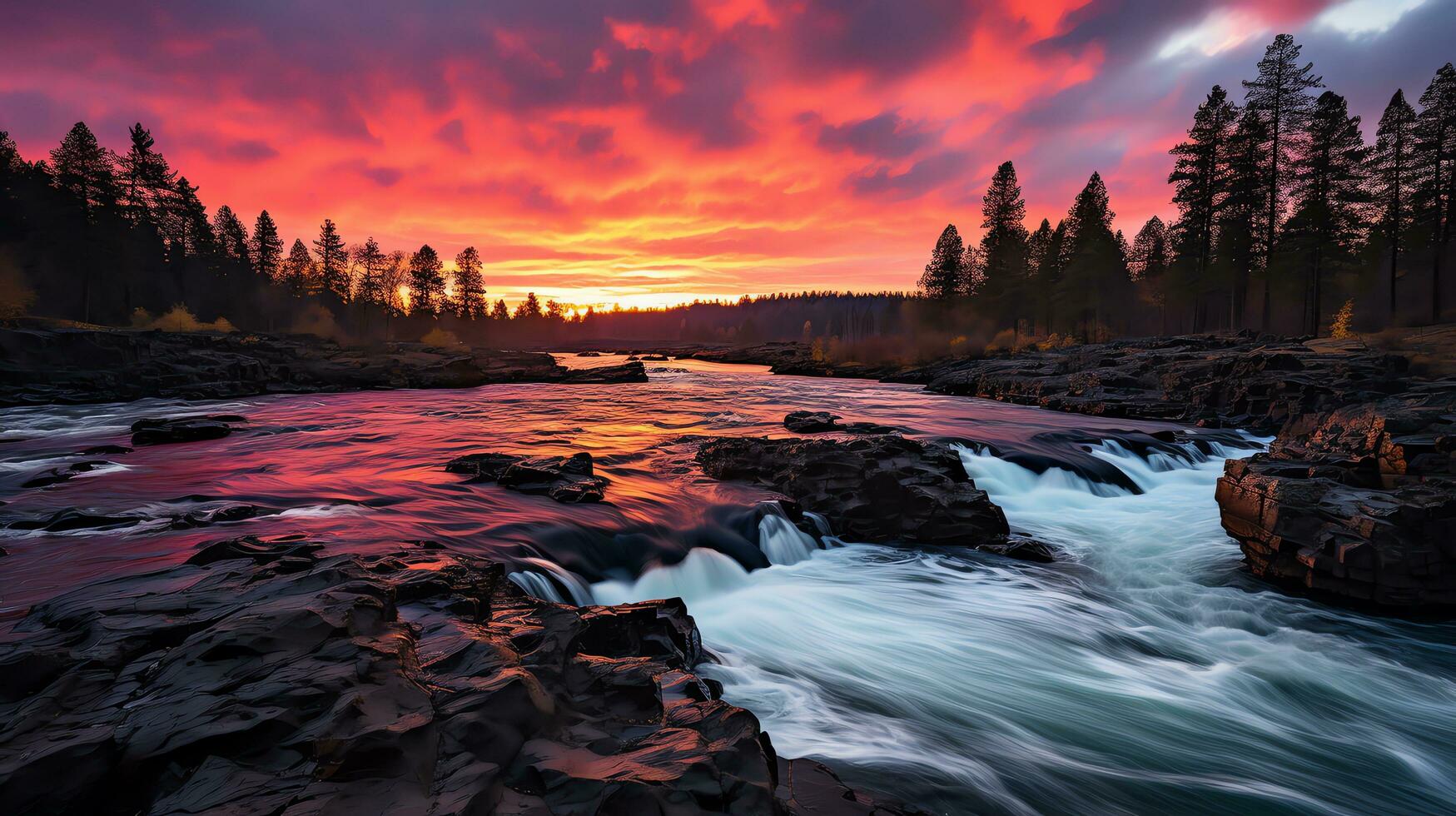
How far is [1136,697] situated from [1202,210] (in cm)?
5008

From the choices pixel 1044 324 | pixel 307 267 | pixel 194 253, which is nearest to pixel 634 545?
pixel 1044 324

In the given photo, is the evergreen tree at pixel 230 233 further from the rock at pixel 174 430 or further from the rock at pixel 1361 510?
the rock at pixel 1361 510

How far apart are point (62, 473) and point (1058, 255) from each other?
69.7 meters

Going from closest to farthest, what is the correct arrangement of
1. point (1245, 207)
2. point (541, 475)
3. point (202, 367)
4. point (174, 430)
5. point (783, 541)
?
point (783, 541) < point (541, 475) < point (174, 430) < point (202, 367) < point (1245, 207)

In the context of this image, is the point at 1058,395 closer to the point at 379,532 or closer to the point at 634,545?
the point at 634,545

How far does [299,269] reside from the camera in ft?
273

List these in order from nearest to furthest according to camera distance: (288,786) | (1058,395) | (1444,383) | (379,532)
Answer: (288,786) → (379,532) → (1444,383) → (1058,395)

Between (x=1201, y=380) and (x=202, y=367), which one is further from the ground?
(x=202, y=367)

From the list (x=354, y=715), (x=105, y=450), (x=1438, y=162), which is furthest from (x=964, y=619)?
(x=1438, y=162)

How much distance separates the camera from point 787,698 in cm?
554

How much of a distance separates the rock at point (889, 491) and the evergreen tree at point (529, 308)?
141m

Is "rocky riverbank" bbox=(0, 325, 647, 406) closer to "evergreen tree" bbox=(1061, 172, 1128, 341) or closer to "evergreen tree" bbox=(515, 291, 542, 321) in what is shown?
"evergreen tree" bbox=(1061, 172, 1128, 341)

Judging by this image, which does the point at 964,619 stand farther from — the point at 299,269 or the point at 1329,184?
the point at 299,269

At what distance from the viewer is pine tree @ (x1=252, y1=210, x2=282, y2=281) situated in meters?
69.2
